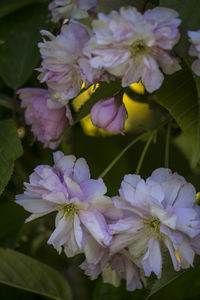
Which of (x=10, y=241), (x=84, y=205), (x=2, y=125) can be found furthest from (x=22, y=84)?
(x=84, y=205)

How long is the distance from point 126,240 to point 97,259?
0.06 meters

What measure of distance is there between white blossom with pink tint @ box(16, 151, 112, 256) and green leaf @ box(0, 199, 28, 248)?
311mm

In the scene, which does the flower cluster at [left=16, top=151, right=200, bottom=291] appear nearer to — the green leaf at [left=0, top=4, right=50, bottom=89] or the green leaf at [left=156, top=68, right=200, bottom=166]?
the green leaf at [left=156, top=68, right=200, bottom=166]

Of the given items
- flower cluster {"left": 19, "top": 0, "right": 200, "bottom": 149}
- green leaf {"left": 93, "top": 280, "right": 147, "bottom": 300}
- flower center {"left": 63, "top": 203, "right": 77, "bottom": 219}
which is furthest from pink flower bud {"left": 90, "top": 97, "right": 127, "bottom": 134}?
green leaf {"left": 93, "top": 280, "right": 147, "bottom": 300}

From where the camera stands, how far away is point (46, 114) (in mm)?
965

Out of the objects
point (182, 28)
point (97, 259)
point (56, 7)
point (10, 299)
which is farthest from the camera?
point (10, 299)

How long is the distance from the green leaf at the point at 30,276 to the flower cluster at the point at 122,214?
0.25 metres

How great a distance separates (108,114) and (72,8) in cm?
19

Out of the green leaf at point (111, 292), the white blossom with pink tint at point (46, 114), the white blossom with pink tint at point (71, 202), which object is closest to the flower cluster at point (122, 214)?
the white blossom with pink tint at point (71, 202)

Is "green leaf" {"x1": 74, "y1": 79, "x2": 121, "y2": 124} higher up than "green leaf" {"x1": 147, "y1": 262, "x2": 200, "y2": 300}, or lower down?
higher up

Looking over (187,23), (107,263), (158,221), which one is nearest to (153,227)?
(158,221)

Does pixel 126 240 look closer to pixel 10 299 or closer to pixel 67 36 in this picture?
pixel 67 36

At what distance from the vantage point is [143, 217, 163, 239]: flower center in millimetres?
799

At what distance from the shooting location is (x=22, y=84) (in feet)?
3.80
